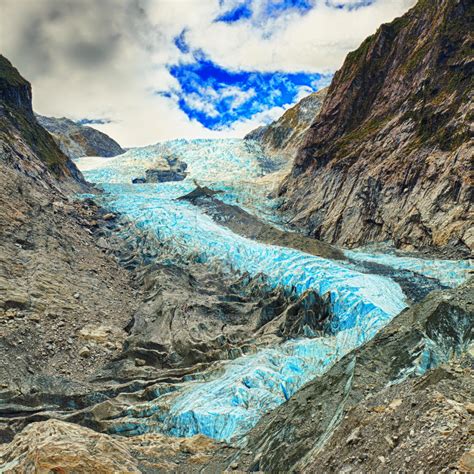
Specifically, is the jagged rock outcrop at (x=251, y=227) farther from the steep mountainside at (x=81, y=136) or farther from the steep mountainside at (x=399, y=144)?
the steep mountainside at (x=81, y=136)

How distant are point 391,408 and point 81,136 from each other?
91577 millimetres

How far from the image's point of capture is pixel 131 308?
20.9 meters

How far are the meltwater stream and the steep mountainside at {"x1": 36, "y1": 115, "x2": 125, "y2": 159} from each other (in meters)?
49.3

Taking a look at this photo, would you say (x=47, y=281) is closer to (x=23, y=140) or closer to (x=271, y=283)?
(x=271, y=283)

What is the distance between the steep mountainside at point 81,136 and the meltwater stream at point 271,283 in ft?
162

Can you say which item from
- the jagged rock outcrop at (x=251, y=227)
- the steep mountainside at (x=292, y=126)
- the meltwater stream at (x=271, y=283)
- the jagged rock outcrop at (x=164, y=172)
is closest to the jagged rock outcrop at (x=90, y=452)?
the meltwater stream at (x=271, y=283)

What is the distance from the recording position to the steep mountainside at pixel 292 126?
64.0 metres

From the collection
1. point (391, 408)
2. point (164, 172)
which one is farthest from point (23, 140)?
point (391, 408)

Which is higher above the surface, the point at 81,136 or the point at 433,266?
the point at 81,136

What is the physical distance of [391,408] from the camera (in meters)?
7.40

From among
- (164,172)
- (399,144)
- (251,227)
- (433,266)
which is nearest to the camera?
(433,266)

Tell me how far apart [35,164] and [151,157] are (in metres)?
34.9

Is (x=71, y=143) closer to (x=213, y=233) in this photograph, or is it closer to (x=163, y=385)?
(x=213, y=233)

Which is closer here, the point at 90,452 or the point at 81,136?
the point at 90,452
